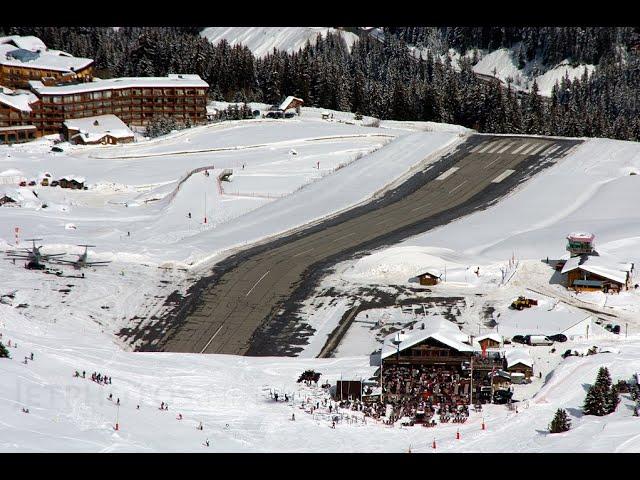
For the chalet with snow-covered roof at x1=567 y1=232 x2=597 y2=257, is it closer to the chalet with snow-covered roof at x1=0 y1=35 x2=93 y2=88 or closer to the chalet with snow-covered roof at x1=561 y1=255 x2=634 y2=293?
the chalet with snow-covered roof at x1=561 y1=255 x2=634 y2=293


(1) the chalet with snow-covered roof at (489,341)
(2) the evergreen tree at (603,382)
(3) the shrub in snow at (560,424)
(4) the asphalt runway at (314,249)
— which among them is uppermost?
(2) the evergreen tree at (603,382)

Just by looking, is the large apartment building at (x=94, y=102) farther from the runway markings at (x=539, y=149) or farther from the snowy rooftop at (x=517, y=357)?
the snowy rooftop at (x=517, y=357)

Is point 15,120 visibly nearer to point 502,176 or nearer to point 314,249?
point 314,249

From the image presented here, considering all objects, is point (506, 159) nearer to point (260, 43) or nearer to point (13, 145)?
point (13, 145)

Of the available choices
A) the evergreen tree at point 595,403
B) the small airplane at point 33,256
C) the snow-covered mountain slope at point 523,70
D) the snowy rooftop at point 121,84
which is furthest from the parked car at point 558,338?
the snow-covered mountain slope at point 523,70

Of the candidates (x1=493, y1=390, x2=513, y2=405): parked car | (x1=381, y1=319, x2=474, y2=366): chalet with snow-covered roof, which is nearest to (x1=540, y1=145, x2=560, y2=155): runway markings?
(x1=381, y1=319, x2=474, y2=366): chalet with snow-covered roof

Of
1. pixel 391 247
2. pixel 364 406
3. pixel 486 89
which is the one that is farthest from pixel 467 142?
pixel 364 406
